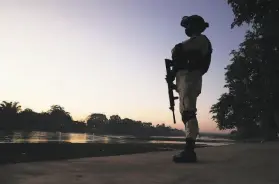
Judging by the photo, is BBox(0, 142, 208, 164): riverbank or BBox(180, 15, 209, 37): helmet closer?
BBox(180, 15, 209, 37): helmet

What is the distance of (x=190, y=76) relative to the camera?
4863 mm

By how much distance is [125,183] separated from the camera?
9.34 ft

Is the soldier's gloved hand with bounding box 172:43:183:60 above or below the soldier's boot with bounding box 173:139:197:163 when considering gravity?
above

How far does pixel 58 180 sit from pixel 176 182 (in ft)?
3.39

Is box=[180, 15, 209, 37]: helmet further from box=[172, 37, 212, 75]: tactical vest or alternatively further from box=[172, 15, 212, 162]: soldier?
box=[172, 37, 212, 75]: tactical vest

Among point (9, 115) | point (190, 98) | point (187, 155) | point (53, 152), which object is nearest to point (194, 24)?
point (190, 98)

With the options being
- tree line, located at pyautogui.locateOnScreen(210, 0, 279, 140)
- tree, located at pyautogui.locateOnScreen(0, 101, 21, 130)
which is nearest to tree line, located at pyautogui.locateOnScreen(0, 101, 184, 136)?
tree, located at pyautogui.locateOnScreen(0, 101, 21, 130)

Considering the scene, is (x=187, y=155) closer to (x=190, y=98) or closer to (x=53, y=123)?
(x=190, y=98)

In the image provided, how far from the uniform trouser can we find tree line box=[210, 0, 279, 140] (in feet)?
26.6

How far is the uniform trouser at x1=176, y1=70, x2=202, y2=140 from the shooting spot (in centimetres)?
481

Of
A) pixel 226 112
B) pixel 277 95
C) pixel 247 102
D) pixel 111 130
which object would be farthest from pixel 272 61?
pixel 111 130

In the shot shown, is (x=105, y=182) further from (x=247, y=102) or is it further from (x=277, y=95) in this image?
(x=247, y=102)

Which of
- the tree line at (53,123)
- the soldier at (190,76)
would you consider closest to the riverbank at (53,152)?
the soldier at (190,76)

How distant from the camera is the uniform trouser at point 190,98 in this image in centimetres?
481
